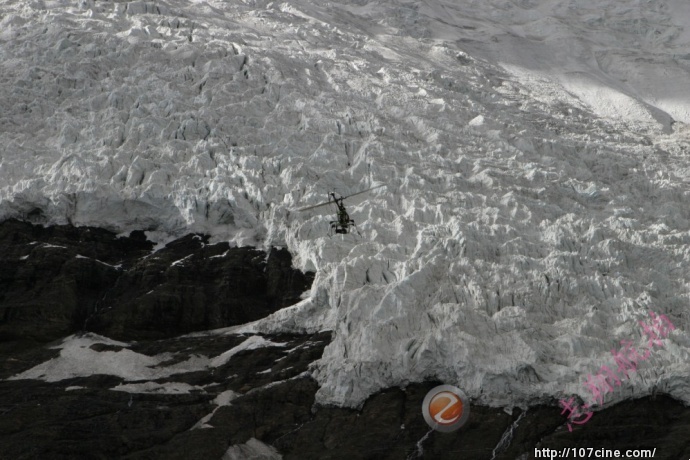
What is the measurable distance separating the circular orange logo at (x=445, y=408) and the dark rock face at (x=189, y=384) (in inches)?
16.7

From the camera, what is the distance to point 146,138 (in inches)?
1924

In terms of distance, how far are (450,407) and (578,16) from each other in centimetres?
8341

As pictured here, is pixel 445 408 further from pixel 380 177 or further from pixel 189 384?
pixel 380 177

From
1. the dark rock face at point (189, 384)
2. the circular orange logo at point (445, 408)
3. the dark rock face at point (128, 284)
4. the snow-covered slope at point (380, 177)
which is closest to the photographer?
the dark rock face at point (189, 384)

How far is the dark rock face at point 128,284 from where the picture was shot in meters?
40.2

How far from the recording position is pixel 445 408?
34.4 meters

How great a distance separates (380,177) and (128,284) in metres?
18.3

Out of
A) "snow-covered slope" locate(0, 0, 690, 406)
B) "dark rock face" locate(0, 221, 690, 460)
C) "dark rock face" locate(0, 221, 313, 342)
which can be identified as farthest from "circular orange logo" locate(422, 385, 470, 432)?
"dark rock face" locate(0, 221, 313, 342)

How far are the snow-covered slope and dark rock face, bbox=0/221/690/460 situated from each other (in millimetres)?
1260

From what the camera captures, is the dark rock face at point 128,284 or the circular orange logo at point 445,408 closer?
the circular orange logo at point 445,408

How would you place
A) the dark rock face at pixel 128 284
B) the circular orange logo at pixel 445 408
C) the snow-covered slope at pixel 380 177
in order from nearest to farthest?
the circular orange logo at pixel 445 408, the snow-covered slope at pixel 380 177, the dark rock face at pixel 128 284

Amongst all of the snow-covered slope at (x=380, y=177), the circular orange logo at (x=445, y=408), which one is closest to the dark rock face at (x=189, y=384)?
the circular orange logo at (x=445, y=408)

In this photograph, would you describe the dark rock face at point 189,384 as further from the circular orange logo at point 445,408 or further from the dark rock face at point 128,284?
the circular orange logo at point 445,408

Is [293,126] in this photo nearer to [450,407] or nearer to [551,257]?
[551,257]
